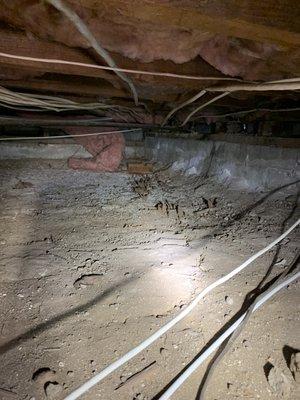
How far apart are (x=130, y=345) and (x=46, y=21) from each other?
43.1 inches

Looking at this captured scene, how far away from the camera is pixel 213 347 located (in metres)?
0.89

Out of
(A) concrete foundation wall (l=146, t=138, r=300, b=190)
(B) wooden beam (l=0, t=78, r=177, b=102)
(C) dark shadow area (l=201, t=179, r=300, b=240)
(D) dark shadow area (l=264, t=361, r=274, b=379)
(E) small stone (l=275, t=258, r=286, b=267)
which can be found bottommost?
(D) dark shadow area (l=264, t=361, r=274, b=379)

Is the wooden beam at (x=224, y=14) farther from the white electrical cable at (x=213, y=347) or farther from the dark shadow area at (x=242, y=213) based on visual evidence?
the dark shadow area at (x=242, y=213)

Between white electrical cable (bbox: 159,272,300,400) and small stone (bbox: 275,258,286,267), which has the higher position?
small stone (bbox: 275,258,286,267)

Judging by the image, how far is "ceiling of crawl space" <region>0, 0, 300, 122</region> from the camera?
2.34ft

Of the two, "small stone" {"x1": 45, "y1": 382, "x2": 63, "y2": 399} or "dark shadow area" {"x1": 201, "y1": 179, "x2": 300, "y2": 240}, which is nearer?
"small stone" {"x1": 45, "y1": 382, "x2": 63, "y2": 399}

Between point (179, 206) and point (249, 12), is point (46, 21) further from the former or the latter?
point (179, 206)

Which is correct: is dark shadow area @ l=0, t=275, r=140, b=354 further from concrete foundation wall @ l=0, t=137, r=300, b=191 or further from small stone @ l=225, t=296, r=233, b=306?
concrete foundation wall @ l=0, t=137, r=300, b=191

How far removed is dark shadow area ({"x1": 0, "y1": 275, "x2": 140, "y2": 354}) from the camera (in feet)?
3.06

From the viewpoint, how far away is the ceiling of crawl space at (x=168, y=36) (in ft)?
2.34

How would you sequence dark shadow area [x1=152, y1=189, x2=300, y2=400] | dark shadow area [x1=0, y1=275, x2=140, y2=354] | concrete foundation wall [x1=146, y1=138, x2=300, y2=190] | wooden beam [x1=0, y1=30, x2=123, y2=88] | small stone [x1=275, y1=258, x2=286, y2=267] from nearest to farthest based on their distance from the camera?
dark shadow area [x1=152, y1=189, x2=300, y2=400] < dark shadow area [x1=0, y1=275, x2=140, y2=354] < wooden beam [x1=0, y1=30, x2=123, y2=88] < small stone [x1=275, y1=258, x2=286, y2=267] < concrete foundation wall [x1=146, y1=138, x2=300, y2=190]

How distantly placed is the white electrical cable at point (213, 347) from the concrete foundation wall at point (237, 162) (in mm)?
1268

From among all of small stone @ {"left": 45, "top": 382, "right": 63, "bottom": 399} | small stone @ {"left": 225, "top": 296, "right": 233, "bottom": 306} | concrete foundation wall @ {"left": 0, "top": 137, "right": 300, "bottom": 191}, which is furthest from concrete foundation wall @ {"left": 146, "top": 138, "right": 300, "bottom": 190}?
small stone @ {"left": 45, "top": 382, "right": 63, "bottom": 399}

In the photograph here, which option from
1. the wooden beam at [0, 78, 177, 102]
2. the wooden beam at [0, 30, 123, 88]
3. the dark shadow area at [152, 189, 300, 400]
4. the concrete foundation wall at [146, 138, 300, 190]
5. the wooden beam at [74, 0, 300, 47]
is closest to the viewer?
the wooden beam at [74, 0, 300, 47]
